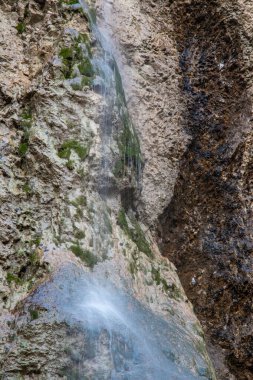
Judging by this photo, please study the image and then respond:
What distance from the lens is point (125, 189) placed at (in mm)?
3680

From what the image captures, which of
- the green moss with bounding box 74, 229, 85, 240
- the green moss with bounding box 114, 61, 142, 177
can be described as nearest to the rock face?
the green moss with bounding box 114, 61, 142, 177

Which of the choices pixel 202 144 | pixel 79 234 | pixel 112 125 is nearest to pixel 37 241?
pixel 79 234

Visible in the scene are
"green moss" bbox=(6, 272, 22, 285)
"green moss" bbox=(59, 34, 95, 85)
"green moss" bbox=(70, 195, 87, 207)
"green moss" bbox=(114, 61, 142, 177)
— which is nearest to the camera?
"green moss" bbox=(6, 272, 22, 285)

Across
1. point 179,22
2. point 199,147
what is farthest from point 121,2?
point 199,147

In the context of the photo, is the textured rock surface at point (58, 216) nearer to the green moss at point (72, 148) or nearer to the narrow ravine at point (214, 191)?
the green moss at point (72, 148)

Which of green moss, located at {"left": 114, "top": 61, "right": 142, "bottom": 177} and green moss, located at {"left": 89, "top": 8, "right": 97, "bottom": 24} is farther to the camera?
green moss, located at {"left": 89, "top": 8, "right": 97, "bottom": 24}

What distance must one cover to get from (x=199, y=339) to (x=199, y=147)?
5.64 ft

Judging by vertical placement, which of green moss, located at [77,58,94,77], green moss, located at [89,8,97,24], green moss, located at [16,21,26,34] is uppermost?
green moss, located at [89,8,97,24]

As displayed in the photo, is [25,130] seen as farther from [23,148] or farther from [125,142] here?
[125,142]

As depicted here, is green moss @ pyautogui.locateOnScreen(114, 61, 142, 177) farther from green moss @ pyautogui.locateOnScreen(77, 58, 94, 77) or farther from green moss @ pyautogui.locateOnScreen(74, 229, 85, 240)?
green moss @ pyautogui.locateOnScreen(74, 229, 85, 240)

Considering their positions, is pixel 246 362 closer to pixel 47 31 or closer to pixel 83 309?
pixel 83 309

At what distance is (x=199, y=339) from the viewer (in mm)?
3404

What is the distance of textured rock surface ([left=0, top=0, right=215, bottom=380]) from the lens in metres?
2.51

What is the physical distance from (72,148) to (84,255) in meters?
0.77
